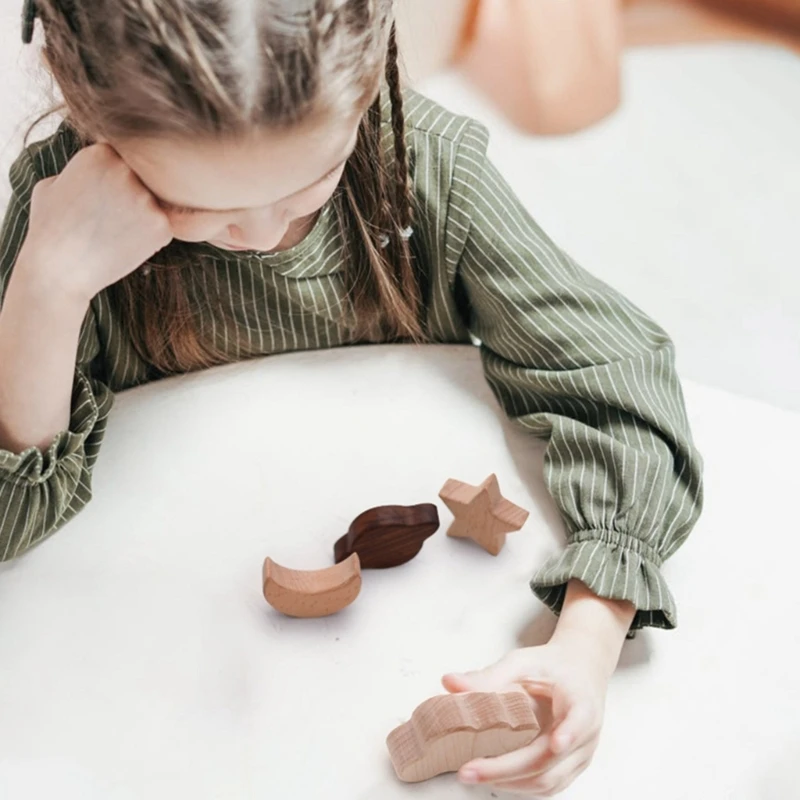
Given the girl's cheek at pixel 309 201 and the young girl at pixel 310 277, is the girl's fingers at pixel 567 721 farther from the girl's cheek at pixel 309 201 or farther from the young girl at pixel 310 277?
the girl's cheek at pixel 309 201

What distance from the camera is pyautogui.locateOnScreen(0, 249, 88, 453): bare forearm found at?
61 centimetres

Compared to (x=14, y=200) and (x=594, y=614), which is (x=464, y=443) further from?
(x=14, y=200)

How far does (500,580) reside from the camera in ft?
2.12

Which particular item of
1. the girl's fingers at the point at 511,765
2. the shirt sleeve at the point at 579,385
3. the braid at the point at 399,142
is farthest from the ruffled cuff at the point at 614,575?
the braid at the point at 399,142

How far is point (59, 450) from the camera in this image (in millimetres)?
650

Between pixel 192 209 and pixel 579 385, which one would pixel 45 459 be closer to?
pixel 192 209

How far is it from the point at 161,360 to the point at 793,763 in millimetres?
463

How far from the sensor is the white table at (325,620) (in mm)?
563

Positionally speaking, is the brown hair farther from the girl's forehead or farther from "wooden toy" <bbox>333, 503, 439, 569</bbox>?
"wooden toy" <bbox>333, 503, 439, 569</bbox>

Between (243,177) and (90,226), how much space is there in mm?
A: 134

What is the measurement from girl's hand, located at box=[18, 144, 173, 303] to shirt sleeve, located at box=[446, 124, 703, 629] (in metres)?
0.22

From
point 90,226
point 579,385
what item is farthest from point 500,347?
point 90,226

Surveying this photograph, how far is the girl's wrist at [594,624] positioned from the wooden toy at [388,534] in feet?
0.29

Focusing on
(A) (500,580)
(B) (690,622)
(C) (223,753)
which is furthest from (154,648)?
(B) (690,622)
